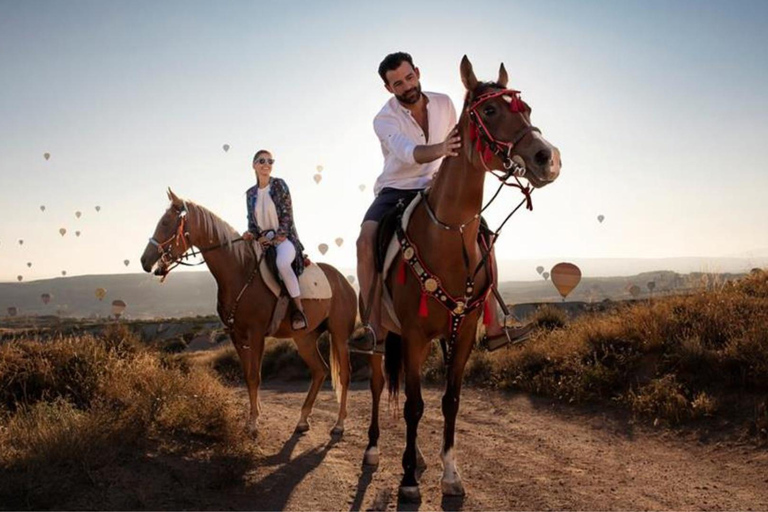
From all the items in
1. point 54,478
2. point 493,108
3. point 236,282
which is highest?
point 493,108

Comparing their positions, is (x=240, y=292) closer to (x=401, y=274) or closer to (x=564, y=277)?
(x=401, y=274)

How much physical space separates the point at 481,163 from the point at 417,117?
1335mm

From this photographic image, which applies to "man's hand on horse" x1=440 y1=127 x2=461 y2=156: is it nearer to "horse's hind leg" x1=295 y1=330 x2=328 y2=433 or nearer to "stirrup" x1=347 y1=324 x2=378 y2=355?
"stirrup" x1=347 y1=324 x2=378 y2=355

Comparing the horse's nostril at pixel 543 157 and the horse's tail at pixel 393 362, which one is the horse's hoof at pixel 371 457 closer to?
the horse's tail at pixel 393 362

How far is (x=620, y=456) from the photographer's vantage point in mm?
6531

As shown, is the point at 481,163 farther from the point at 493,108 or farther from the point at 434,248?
the point at 434,248

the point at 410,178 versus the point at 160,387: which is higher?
the point at 410,178

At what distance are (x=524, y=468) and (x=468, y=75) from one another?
3931 mm

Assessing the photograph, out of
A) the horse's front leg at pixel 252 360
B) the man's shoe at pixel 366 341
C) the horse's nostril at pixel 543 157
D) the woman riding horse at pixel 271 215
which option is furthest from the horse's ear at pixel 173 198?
the horse's nostril at pixel 543 157

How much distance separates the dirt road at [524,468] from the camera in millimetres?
5105

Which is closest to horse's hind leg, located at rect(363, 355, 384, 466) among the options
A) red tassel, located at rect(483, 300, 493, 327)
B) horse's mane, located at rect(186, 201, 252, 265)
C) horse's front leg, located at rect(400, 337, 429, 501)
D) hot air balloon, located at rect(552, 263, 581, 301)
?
horse's front leg, located at rect(400, 337, 429, 501)

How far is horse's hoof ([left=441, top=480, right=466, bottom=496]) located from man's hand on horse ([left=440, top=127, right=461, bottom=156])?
2818 mm

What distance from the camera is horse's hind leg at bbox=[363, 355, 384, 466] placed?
6.37 metres

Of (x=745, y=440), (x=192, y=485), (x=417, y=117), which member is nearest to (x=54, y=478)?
(x=192, y=485)
